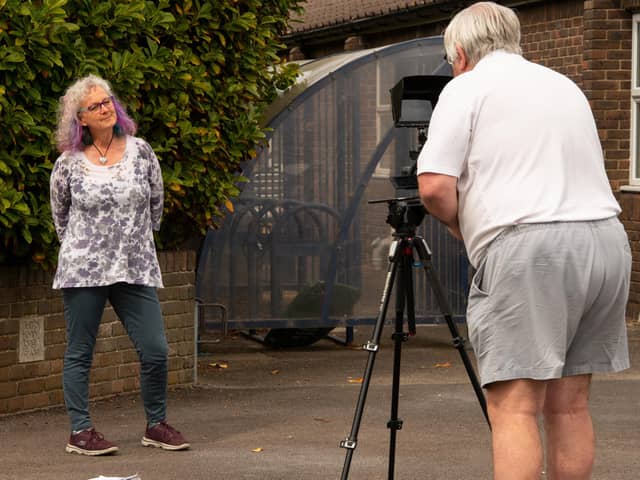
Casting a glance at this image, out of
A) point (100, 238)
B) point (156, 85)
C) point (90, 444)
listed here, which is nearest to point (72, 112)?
point (100, 238)

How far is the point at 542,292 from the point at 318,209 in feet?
20.1

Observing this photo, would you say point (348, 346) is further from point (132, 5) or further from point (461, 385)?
point (132, 5)

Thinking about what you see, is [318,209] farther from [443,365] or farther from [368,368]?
[368,368]

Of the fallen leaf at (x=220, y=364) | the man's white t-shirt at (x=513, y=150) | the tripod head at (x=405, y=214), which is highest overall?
the man's white t-shirt at (x=513, y=150)

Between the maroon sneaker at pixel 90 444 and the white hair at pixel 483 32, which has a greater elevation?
the white hair at pixel 483 32

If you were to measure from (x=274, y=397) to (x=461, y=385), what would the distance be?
4.22ft

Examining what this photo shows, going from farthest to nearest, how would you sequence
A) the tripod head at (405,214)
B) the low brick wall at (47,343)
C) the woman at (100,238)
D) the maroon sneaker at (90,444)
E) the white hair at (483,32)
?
the low brick wall at (47,343)
the maroon sneaker at (90,444)
the woman at (100,238)
the tripod head at (405,214)
the white hair at (483,32)

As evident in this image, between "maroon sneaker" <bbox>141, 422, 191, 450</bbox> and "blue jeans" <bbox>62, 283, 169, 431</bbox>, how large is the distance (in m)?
0.19

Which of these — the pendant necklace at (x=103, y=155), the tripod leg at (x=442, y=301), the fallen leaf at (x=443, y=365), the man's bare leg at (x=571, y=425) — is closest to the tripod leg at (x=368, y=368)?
the tripod leg at (x=442, y=301)

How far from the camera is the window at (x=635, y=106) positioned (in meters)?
13.3

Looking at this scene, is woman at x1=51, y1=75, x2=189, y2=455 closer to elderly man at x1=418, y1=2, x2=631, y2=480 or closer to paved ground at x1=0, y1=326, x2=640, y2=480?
paved ground at x1=0, y1=326, x2=640, y2=480

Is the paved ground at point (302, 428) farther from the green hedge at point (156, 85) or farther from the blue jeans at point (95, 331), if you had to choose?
the green hedge at point (156, 85)

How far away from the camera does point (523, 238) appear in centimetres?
425

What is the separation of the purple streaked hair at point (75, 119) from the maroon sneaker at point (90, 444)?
1420mm
